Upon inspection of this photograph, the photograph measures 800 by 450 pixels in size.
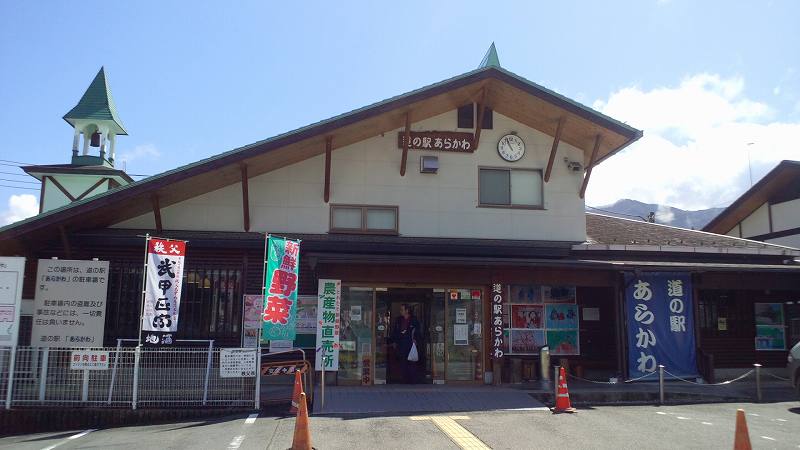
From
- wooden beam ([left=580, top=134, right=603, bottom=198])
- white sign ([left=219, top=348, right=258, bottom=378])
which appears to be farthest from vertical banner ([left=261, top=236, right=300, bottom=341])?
wooden beam ([left=580, top=134, right=603, bottom=198])

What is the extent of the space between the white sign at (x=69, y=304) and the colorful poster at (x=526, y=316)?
9.98 metres

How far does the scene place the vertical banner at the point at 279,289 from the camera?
35.6 feet

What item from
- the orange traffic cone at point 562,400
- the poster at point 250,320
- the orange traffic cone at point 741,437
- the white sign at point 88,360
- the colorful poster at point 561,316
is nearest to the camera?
the orange traffic cone at point 741,437

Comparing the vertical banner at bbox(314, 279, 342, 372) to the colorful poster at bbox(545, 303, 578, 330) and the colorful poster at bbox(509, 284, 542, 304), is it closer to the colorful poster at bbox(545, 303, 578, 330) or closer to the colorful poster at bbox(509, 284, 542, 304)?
the colorful poster at bbox(509, 284, 542, 304)

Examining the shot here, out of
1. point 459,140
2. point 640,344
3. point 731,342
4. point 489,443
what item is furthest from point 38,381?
point 731,342

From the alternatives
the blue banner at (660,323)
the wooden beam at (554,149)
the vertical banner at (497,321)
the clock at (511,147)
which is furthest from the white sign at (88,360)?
the blue banner at (660,323)

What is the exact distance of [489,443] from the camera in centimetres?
868

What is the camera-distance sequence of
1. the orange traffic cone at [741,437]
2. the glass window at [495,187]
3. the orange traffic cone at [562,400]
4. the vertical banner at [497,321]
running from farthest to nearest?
the glass window at [495,187] → the vertical banner at [497,321] → the orange traffic cone at [562,400] → the orange traffic cone at [741,437]

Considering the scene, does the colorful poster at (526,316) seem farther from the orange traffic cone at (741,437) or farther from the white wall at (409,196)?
the orange traffic cone at (741,437)

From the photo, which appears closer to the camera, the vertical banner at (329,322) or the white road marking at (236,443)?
the white road marking at (236,443)

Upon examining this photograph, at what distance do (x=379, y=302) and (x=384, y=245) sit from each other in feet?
4.73

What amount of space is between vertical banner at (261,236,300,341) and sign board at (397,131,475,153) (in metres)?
5.07

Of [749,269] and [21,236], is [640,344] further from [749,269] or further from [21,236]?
[21,236]

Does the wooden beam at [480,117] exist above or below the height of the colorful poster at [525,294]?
above
